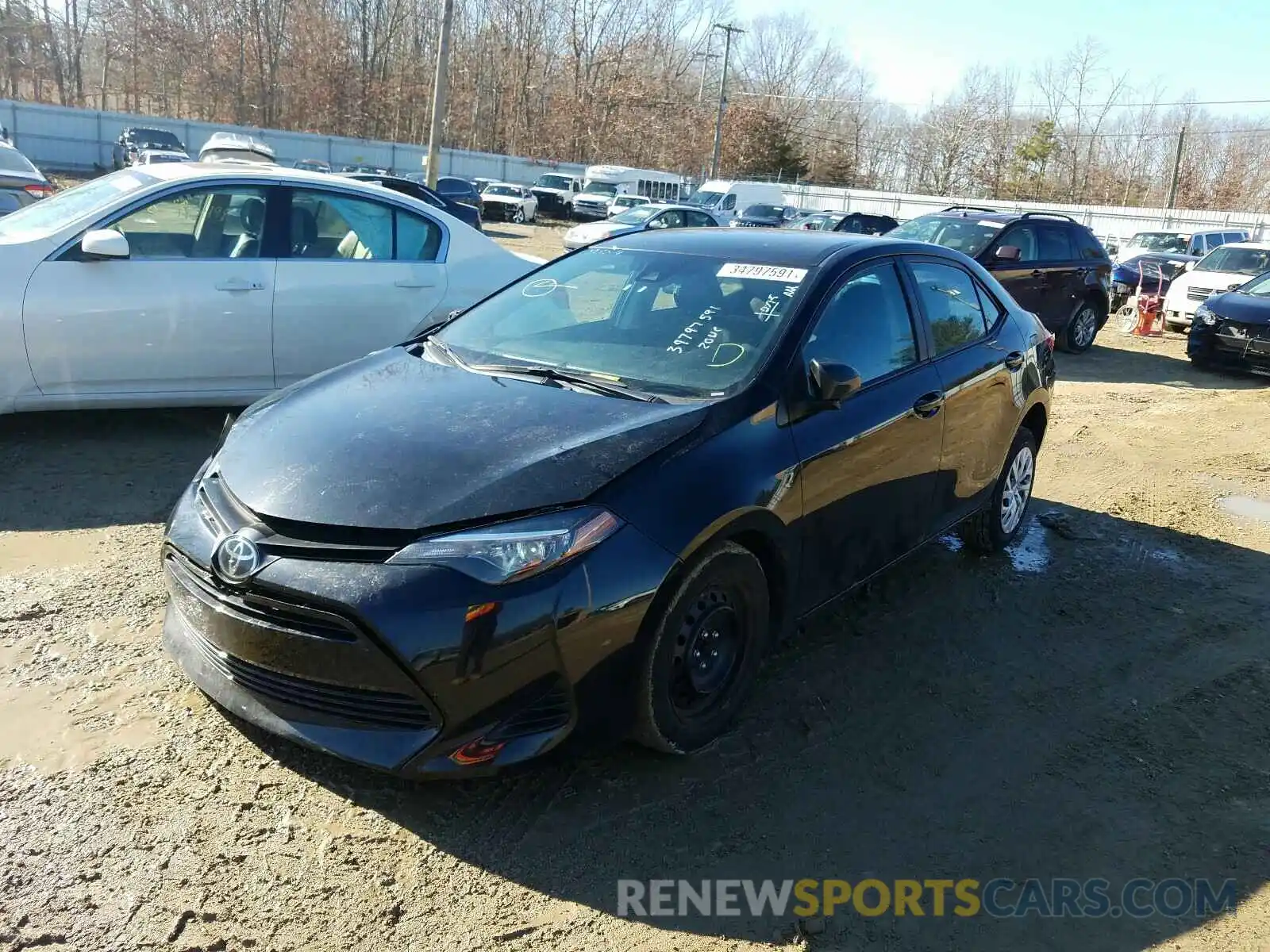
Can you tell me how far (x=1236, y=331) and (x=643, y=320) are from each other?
11.4 m

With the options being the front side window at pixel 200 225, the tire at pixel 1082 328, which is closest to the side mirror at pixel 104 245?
the front side window at pixel 200 225

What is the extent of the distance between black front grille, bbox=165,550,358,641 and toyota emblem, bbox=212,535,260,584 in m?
0.05

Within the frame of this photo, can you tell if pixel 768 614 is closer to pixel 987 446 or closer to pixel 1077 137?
pixel 987 446

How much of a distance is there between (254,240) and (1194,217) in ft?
166

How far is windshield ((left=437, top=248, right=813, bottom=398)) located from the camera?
3.53 meters

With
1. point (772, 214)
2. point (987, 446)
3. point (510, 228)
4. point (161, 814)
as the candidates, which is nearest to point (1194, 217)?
point (772, 214)

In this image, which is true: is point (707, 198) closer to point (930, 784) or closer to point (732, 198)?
point (732, 198)

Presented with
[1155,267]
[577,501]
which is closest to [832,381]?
[577,501]

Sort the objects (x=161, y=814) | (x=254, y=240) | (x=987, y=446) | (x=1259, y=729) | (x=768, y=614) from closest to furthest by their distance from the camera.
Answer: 1. (x=161, y=814)
2. (x=768, y=614)
3. (x=1259, y=729)
4. (x=987, y=446)
5. (x=254, y=240)

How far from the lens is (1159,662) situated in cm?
426

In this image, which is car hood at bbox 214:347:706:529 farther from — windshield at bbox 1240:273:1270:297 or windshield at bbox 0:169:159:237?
windshield at bbox 1240:273:1270:297

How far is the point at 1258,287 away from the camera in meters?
12.8

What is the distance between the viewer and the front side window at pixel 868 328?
3719 mm

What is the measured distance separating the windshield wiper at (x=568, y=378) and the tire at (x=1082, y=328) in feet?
38.0
